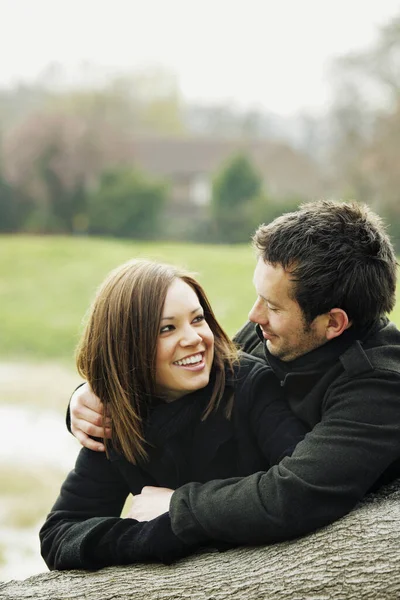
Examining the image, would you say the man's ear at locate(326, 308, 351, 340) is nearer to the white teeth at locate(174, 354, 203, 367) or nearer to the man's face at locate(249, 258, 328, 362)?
the man's face at locate(249, 258, 328, 362)

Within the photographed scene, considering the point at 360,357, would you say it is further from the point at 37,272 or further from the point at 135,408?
the point at 37,272

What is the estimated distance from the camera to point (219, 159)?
110 feet

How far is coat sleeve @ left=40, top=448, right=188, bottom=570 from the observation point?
1921 mm

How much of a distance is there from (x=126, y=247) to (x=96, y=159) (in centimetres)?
563

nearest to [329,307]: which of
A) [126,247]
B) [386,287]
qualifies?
[386,287]

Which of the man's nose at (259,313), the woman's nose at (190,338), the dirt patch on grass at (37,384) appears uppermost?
the man's nose at (259,313)

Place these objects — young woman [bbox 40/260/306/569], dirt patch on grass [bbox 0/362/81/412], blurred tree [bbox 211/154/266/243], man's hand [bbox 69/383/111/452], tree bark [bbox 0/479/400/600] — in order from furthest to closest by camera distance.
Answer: blurred tree [bbox 211/154/266/243]
dirt patch on grass [bbox 0/362/81/412]
man's hand [bbox 69/383/111/452]
young woman [bbox 40/260/306/569]
tree bark [bbox 0/479/400/600]

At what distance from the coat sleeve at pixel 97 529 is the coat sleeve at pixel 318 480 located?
103mm

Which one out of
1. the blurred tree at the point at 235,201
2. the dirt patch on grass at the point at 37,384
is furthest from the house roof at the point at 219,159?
the dirt patch on grass at the point at 37,384

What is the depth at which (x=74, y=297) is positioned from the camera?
19344 millimetres

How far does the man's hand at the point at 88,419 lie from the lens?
7.00 ft

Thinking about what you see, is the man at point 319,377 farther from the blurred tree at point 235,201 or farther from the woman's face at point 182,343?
the blurred tree at point 235,201

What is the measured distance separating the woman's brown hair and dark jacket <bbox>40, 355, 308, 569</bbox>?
0.04m

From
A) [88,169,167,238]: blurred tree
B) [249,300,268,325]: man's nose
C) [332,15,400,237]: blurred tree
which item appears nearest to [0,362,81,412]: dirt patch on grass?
[249,300,268,325]: man's nose
